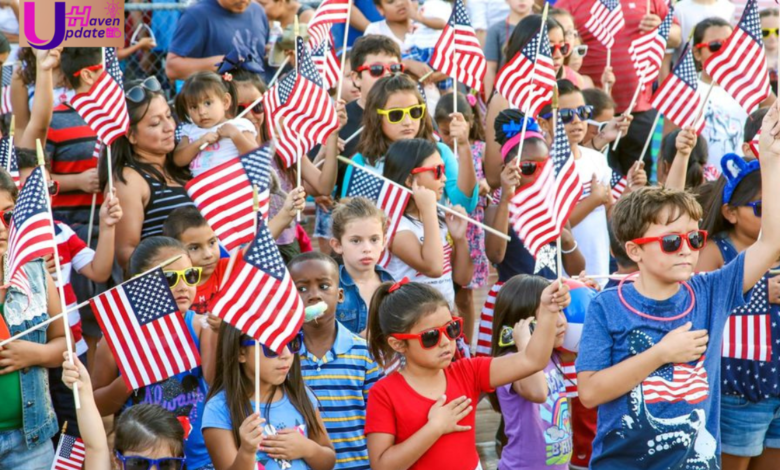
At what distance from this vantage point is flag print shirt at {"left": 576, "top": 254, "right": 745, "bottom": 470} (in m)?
3.85

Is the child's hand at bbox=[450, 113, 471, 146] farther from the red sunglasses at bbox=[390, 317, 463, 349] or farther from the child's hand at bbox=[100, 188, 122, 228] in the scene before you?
the red sunglasses at bbox=[390, 317, 463, 349]

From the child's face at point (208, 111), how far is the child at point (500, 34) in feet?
8.87

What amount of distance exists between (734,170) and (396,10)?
4.44 m

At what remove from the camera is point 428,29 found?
9258mm

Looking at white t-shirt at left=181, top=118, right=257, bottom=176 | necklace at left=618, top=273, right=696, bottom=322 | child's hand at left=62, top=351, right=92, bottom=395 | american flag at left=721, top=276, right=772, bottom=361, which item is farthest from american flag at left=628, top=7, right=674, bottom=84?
child's hand at left=62, top=351, right=92, bottom=395

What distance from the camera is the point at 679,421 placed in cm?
385

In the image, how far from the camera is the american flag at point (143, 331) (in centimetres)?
468

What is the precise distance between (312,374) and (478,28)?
18.9 ft

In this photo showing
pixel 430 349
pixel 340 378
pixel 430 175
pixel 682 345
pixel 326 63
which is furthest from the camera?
pixel 326 63

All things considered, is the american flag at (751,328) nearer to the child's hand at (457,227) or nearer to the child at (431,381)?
the child at (431,381)

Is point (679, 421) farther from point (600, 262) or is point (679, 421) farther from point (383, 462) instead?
point (600, 262)

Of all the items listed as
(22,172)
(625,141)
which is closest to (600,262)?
(625,141)

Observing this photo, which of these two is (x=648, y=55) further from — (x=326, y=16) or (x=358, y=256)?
(x=358, y=256)

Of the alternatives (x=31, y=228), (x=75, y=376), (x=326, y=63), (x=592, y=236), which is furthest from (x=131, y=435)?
(x=326, y=63)
